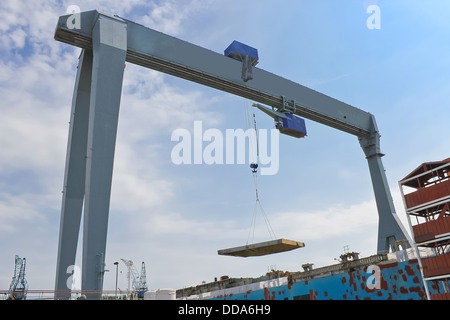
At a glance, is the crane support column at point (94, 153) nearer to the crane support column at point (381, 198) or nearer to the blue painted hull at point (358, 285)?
the blue painted hull at point (358, 285)

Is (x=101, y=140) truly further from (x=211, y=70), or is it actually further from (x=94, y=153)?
(x=211, y=70)

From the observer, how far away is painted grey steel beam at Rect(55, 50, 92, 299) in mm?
22812

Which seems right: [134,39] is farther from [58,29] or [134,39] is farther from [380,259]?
[380,259]

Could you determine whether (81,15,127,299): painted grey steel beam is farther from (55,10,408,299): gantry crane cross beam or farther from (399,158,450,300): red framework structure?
(399,158,450,300): red framework structure

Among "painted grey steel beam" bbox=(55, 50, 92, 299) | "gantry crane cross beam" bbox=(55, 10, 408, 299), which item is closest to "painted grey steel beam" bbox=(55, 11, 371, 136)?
"gantry crane cross beam" bbox=(55, 10, 408, 299)

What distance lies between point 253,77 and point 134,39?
8.97 meters

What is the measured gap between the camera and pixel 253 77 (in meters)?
27.7

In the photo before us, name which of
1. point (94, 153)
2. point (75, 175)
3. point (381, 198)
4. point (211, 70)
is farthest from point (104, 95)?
point (381, 198)

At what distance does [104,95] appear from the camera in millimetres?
20359

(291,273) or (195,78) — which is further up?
(195,78)

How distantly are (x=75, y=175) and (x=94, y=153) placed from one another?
5206mm

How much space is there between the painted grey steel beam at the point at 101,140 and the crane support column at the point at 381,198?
23.9 m
